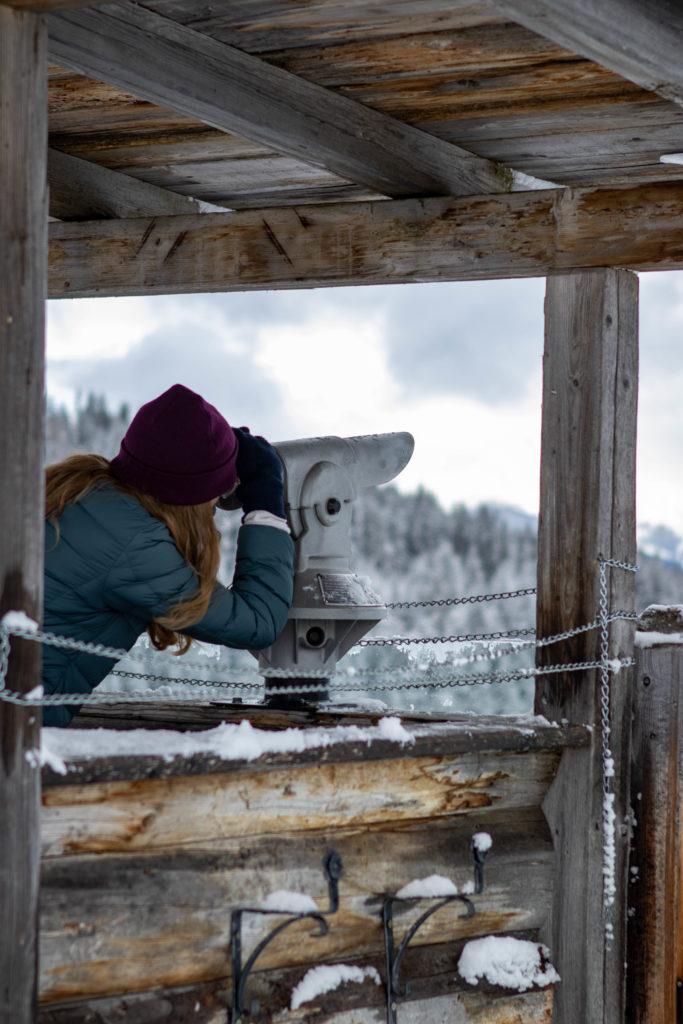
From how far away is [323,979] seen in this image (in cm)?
260

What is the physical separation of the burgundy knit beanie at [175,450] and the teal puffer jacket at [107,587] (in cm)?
7

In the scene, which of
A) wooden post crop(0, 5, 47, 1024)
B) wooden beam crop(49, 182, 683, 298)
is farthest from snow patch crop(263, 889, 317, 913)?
wooden beam crop(49, 182, 683, 298)

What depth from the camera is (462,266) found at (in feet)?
10.5

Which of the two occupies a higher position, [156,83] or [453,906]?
[156,83]

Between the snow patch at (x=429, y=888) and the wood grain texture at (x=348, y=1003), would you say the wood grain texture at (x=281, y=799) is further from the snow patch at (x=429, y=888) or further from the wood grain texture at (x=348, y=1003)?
the wood grain texture at (x=348, y=1003)

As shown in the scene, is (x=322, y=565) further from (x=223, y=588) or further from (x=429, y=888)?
(x=429, y=888)

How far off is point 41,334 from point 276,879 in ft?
3.87

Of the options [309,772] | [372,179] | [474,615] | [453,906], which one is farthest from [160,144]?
[474,615]

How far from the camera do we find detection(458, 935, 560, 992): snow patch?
2.87 meters

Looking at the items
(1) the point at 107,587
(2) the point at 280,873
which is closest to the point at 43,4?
(1) the point at 107,587

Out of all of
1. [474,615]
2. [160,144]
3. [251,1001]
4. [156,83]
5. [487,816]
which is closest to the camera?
[251,1001]

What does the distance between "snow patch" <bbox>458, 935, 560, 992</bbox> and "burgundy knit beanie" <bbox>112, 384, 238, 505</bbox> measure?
1206 mm

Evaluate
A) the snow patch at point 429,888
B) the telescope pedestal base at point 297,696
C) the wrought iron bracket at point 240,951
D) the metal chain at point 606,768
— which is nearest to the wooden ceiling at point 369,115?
the metal chain at point 606,768

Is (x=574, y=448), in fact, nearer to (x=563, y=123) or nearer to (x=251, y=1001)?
(x=563, y=123)
